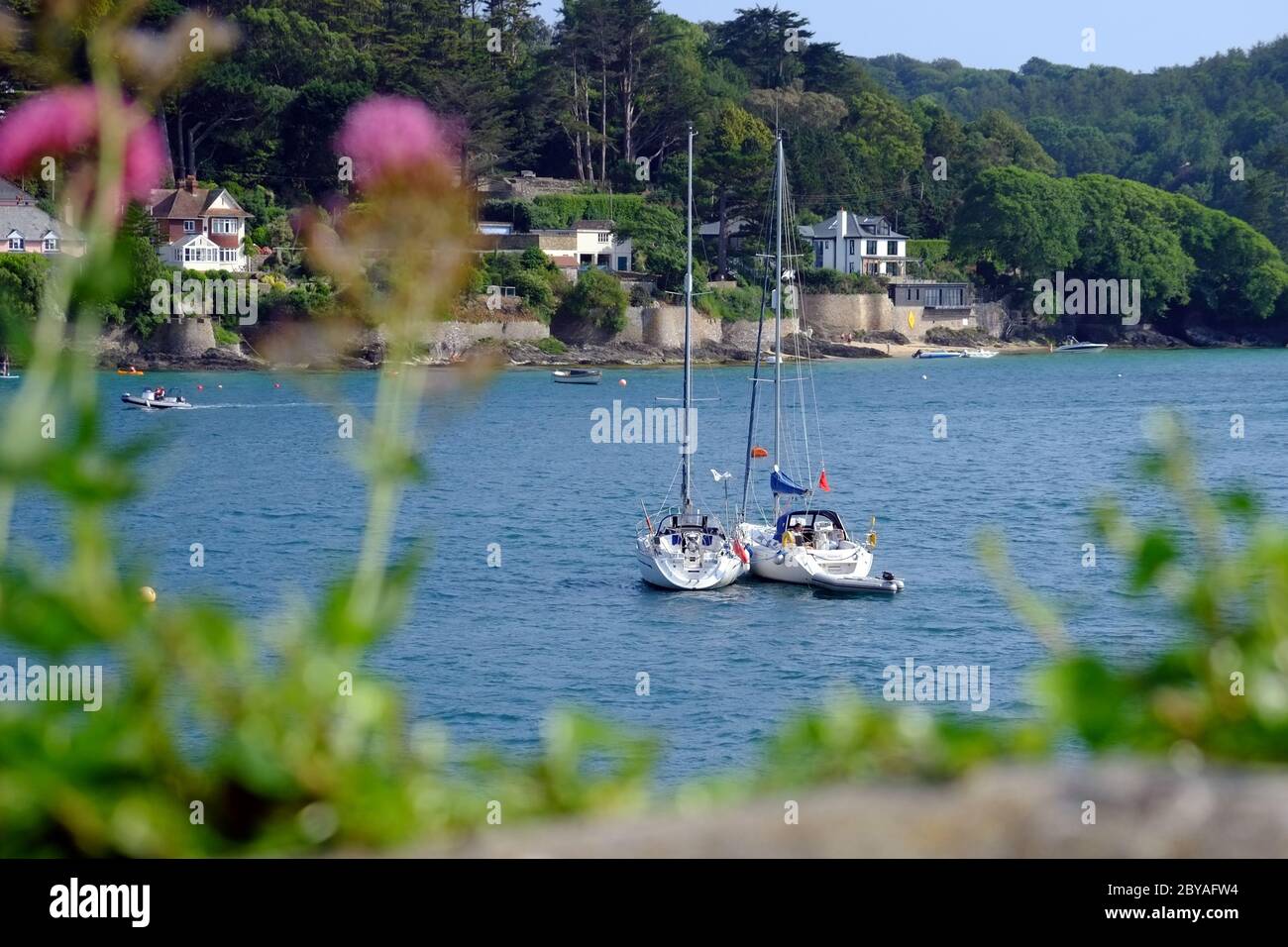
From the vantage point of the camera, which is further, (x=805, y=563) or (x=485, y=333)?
(x=485, y=333)

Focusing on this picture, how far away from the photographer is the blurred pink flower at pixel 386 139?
2.12 metres

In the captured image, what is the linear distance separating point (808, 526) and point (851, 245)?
7833cm

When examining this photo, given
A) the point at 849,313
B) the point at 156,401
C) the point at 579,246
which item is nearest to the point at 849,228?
the point at 849,313

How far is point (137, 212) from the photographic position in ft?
8.89

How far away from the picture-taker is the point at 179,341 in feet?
284

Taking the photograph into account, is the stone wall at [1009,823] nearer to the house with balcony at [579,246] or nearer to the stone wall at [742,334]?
the house with balcony at [579,246]

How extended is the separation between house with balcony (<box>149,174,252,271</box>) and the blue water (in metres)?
5.69

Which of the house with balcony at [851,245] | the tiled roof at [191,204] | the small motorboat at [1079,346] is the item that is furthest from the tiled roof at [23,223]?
the small motorboat at [1079,346]

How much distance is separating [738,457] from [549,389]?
1127 inches

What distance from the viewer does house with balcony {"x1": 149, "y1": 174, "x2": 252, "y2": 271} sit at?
7625 centimetres

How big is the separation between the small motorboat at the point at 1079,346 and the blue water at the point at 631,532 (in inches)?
1314

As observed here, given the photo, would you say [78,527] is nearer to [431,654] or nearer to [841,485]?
[431,654]

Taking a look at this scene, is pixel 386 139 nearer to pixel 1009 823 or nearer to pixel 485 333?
pixel 1009 823

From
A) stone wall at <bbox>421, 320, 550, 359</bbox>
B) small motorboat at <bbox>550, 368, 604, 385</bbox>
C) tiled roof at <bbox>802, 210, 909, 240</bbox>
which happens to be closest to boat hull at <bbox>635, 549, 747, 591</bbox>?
stone wall at <bbox>421, 320, 550, 359</bbox>
